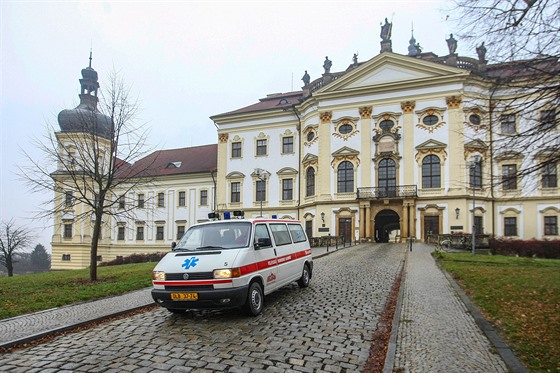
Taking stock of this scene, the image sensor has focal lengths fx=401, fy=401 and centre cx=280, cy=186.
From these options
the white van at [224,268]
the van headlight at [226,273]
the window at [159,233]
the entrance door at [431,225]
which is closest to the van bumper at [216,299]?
the white van at [224,268]

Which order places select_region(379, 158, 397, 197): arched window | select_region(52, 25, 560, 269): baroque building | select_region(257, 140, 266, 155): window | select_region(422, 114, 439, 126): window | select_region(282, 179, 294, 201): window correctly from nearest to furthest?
select_region(52, 25, 560, 269): baroque building → select_region(422, 114, 439, 126): window → select_region(379, 158, 397, 197): arched window → select_region(282, 179, 294, 201): window → select_region(257, 140, 266, 155): window

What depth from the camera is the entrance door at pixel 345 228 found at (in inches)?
1455

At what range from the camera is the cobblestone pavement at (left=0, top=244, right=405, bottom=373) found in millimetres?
5430

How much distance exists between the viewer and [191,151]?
56.6 m

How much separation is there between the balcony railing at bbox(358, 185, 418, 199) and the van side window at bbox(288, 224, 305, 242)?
83.7 feet

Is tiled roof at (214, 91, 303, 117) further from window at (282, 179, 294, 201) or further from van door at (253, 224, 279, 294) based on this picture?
van door at (253, 224, 279, 294)

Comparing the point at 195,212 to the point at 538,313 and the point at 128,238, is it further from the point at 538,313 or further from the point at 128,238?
the point at 538,313

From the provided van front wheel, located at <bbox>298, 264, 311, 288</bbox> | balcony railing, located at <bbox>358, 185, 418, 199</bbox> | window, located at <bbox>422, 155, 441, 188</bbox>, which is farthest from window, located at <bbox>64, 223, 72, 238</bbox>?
van front wheel, located at <bbox>298, 264, 311, 288</bbox>

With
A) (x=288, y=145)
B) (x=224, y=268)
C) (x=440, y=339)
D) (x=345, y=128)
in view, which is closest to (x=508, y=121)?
(x=440, y=339)

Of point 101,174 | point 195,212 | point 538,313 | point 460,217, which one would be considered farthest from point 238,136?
point 538,313

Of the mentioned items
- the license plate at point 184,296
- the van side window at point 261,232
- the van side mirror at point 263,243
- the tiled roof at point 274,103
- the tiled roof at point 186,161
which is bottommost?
the license plate at point 184,296

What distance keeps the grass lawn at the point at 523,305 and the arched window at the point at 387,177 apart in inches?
817

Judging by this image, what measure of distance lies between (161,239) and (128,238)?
16.6 feet

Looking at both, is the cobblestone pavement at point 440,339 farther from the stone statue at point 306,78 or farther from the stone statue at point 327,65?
the stone statue at point 306,78
